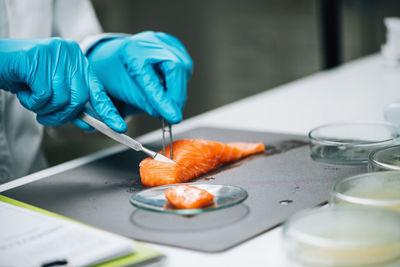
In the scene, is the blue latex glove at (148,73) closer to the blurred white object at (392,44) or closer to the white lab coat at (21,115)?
the white lab coat at (21,115)

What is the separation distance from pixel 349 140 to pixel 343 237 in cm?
73

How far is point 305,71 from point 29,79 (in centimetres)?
309

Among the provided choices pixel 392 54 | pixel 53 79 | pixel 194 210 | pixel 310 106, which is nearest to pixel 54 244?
pixel 194 210

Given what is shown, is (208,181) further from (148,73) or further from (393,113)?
(393,113)

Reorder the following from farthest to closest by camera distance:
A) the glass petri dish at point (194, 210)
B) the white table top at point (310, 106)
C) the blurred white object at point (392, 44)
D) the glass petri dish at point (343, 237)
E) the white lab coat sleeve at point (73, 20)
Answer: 1. the blurred white object at point (392, 44)
2. the white lab coat sleeve at point (73, 20)
3. the white table top at point (310, 106)
4. the glass petri dish at point (194, 210)
5. the glass petri dish at point (343, 237)

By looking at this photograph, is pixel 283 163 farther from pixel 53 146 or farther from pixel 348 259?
pixel 53 146

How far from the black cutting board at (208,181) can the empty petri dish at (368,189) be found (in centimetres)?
13

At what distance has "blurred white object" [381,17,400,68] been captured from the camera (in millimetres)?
2271

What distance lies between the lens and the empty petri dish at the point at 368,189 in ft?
2.79

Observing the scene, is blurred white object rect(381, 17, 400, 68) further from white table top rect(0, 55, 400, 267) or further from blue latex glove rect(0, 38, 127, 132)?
blue latex glove rect(0, 38, 127, 132)

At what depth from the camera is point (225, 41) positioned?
4.31 m

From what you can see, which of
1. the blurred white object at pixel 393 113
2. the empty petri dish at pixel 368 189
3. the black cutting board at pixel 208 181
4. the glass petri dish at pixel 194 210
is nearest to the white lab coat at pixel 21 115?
the black cutting board at pixel 208 181

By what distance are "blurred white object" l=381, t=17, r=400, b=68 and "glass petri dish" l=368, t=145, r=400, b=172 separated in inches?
53.9

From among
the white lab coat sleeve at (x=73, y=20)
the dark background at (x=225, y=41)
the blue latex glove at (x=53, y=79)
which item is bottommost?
the dark background at (x=225, y=41)
